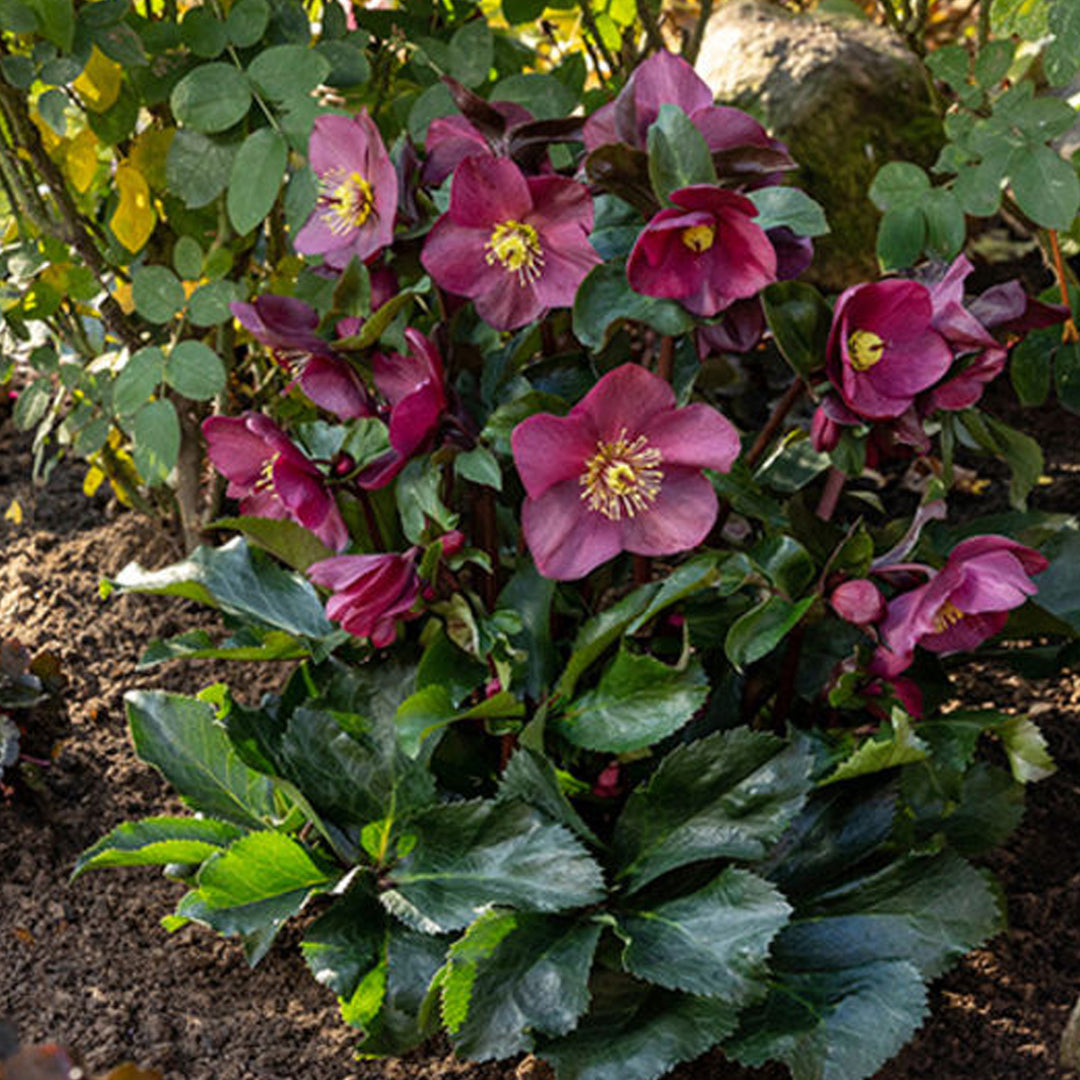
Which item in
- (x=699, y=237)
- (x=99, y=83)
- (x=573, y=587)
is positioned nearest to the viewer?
(x=699, y=237)

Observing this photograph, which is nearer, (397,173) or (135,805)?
(397,173)

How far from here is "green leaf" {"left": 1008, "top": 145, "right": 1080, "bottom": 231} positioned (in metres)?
1.73

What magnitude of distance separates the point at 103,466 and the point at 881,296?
4.31ft

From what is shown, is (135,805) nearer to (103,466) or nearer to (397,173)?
(103,466)

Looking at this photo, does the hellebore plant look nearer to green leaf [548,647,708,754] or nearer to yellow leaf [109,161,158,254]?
green leaf [548,647,708,754]

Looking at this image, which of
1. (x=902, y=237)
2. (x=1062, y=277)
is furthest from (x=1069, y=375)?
(x=902, y=237)

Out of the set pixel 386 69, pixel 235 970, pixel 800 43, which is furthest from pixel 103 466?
pixel 800 43

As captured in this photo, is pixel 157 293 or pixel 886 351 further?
pixel 157 293

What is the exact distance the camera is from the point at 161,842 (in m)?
1.68

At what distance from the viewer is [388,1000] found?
1.56 meters

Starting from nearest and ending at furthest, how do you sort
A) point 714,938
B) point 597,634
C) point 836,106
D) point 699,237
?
point 699,237
point 714,938
point 597,634
point 836,106

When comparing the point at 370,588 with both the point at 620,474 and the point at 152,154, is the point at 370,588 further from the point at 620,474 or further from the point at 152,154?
the point at 152,154

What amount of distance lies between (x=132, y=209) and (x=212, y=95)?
266 millimetres

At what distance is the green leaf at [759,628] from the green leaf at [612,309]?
28 centimetres
